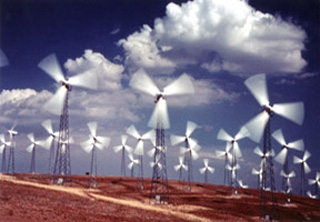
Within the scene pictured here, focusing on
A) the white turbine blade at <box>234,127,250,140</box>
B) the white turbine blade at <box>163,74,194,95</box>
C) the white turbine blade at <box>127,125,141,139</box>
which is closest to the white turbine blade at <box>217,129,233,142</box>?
the white turbine blade at <box>234,127,250,140</box>

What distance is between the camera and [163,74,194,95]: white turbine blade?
42.7m

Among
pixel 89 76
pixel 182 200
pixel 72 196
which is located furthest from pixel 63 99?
pixel 182 200

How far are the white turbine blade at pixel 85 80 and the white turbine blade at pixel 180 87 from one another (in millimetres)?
9222

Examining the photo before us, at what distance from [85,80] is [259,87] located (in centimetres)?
2364

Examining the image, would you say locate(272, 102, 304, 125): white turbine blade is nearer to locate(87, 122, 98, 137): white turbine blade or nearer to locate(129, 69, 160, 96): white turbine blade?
locate(129, 69, 160, 96): white turbine blade

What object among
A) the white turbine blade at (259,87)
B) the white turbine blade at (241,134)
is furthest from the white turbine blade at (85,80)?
the white turbine blade at (241,134)

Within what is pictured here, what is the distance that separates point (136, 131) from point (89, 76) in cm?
2790

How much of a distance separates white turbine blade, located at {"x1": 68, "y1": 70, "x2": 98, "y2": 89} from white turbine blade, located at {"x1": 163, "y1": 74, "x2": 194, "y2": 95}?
922 centimetres

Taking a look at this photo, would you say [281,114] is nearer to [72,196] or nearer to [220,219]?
[220,219]

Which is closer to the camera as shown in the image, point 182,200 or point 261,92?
point 261,92

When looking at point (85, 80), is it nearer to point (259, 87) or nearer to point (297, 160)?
point (259, 87)

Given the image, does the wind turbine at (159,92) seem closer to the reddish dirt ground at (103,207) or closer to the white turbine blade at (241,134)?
the reddish dirt ground at (103,207)

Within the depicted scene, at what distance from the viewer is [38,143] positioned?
8219 centimetres

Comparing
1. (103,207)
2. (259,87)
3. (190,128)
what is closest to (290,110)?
(259,87)
